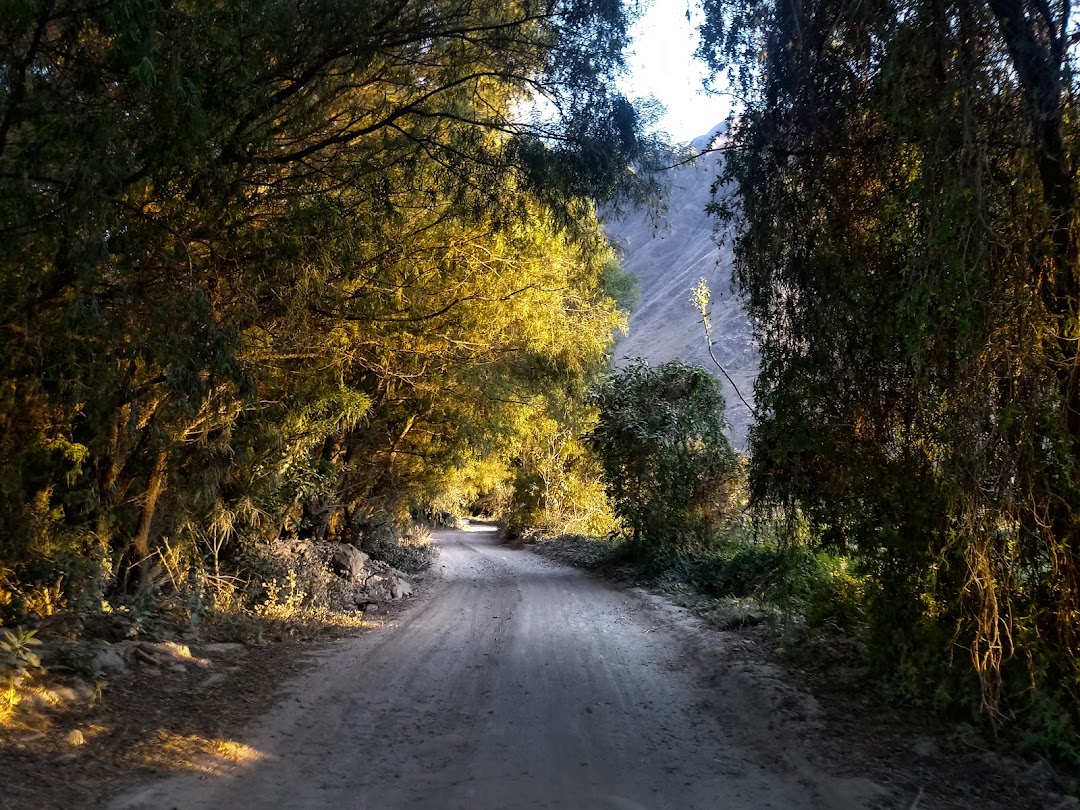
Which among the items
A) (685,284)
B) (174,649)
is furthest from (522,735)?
(685,284)

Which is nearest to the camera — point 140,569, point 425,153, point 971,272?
point 971,272

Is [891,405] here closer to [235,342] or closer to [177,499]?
[235,342]

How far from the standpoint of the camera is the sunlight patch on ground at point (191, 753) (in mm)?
5094

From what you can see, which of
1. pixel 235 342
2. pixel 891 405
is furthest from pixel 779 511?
pixel 235 342

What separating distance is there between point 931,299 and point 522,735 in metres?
4.44

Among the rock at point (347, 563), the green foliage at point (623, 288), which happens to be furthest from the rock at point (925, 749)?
the green foliage at point (623, 288)

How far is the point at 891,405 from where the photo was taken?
6.31m

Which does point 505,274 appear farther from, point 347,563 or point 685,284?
point 685,284

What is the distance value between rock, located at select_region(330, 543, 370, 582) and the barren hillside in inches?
311

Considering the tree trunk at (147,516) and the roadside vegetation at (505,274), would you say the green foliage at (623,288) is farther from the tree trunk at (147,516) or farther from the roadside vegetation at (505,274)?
the tree trunk at (147,516)

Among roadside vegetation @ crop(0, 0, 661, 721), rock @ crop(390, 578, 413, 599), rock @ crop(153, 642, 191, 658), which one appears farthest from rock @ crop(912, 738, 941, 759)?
rock @ crop(390, 578, 413, 599)

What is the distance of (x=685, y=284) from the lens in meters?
35.6

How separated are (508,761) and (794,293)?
4594 mm

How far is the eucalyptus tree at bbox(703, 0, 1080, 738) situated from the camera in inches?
195
